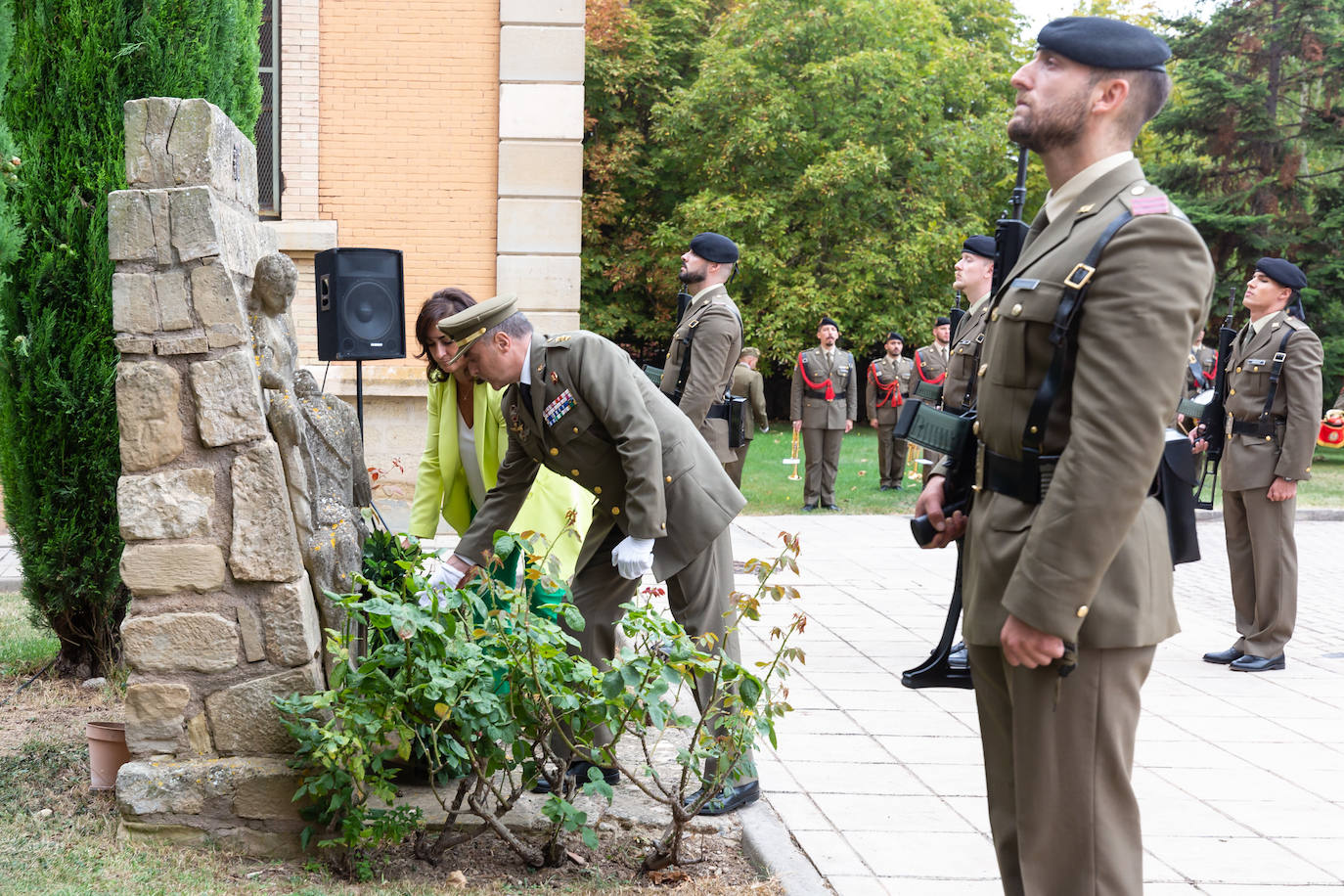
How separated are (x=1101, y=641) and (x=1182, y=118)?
25.4 meters

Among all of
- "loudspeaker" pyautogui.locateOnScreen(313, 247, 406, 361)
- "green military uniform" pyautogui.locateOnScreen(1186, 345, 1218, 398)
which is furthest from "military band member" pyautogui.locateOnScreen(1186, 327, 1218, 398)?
"loudspeaker" pyautogui.locateOnScreen(313, 247, 406, 361)

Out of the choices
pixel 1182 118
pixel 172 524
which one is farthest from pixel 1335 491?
pixel 172 524

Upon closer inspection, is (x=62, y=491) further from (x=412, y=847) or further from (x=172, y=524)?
(x=412, y=847)

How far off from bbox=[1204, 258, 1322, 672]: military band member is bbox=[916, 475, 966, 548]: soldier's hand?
460cm

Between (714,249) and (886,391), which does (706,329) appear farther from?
(886,391)

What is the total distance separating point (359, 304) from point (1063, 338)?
5.27 meters

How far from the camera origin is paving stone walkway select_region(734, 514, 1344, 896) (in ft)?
13.0

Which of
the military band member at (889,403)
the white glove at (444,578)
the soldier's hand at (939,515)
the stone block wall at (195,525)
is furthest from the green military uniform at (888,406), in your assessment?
the soldier's hand at (939,515)

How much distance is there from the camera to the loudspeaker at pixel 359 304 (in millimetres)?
6969

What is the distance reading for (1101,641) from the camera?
2477 millimetres

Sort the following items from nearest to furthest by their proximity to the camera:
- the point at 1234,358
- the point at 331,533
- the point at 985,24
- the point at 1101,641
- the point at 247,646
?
the point at 1101,641 < the point at 247,646 < the point at 331,533 < the point at 1234,358 < the point at 985,24

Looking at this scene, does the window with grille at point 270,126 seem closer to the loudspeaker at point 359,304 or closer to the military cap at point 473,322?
the loudspeaker at point 359,304

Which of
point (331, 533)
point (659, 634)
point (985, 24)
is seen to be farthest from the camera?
point (985, 24)

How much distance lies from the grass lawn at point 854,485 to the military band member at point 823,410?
0.35 m
